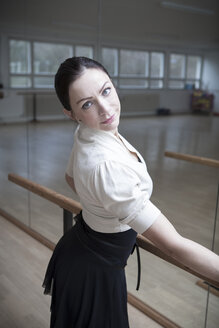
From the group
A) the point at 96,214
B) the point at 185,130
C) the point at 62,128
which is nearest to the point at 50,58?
the point at 62,128

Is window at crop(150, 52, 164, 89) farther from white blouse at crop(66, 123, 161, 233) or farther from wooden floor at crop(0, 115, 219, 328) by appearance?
white blouse at crop(66, 123, 161, 233)

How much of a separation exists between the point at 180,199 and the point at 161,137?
1.80 feet

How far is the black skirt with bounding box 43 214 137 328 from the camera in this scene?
0.99 metres

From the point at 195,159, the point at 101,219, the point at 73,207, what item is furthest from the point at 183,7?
the point at 101,219

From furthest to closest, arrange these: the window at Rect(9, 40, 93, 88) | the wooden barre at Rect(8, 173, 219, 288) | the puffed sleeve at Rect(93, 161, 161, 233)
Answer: the window at Rect(9, 40, 93, 88)
the wooden barre at Rect(8, 173, 219, 288)
the puffed sleeve at Rect(93, 161, 161, 233)

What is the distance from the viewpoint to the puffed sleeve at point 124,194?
0.78m

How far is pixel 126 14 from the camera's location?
8.84ft

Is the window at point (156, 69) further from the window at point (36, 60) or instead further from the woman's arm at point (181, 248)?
the woman's arm at point (181, 248)

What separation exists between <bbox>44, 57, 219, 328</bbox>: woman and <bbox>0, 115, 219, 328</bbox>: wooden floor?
1316mm

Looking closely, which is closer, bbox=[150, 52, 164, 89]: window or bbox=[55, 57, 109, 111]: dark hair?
bbox=[55, 57, 109, 111]: dark hair

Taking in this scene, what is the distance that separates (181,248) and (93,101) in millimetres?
424

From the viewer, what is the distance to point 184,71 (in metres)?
2.72

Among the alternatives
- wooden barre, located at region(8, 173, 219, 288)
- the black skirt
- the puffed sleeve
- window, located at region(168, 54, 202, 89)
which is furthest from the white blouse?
window, located at region(168, 54, 202, 89)

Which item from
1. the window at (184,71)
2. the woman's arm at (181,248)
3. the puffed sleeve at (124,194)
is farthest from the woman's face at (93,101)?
the window at (184,71)
